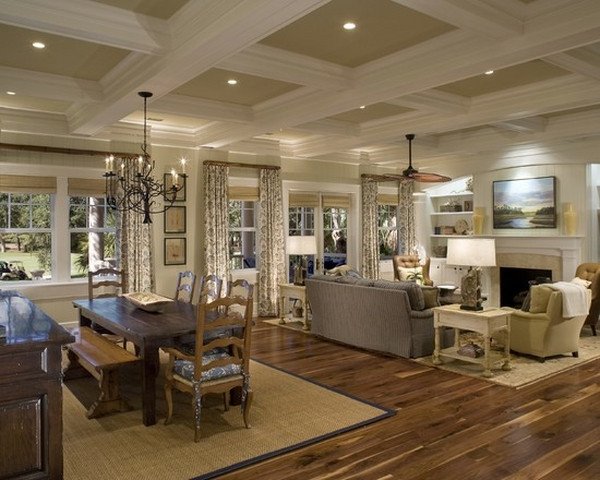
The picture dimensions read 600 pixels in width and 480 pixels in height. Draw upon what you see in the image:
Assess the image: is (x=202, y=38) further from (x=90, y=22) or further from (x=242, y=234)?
(x=242, y=234)

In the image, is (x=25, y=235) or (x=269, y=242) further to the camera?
(x=269, y=242)

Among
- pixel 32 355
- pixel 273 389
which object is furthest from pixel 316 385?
pixel 32 355

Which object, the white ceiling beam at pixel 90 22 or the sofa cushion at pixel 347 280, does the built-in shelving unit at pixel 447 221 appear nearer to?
the sofa cushion at pixel 347 280

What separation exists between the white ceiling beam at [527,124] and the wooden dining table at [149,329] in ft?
17.3

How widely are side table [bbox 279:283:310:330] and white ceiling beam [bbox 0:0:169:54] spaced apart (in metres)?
4.36

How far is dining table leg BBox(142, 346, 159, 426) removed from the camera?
3836 mm

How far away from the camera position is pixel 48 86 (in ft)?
16.8

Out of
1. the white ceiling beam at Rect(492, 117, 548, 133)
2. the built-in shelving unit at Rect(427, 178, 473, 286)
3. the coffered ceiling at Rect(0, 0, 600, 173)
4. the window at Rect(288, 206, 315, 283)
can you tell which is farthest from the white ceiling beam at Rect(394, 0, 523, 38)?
the built-in shelving unit at Rect(427, 178, 473, 286)

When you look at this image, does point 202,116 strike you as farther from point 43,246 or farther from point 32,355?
point 32,355

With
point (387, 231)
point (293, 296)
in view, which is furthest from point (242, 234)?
point (387, 231)

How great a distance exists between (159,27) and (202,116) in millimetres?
2256

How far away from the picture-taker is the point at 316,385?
4.87 m

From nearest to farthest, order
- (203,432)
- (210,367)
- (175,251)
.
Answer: (210,367) < (203,432) < (175,251)

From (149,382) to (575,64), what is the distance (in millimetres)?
4384
